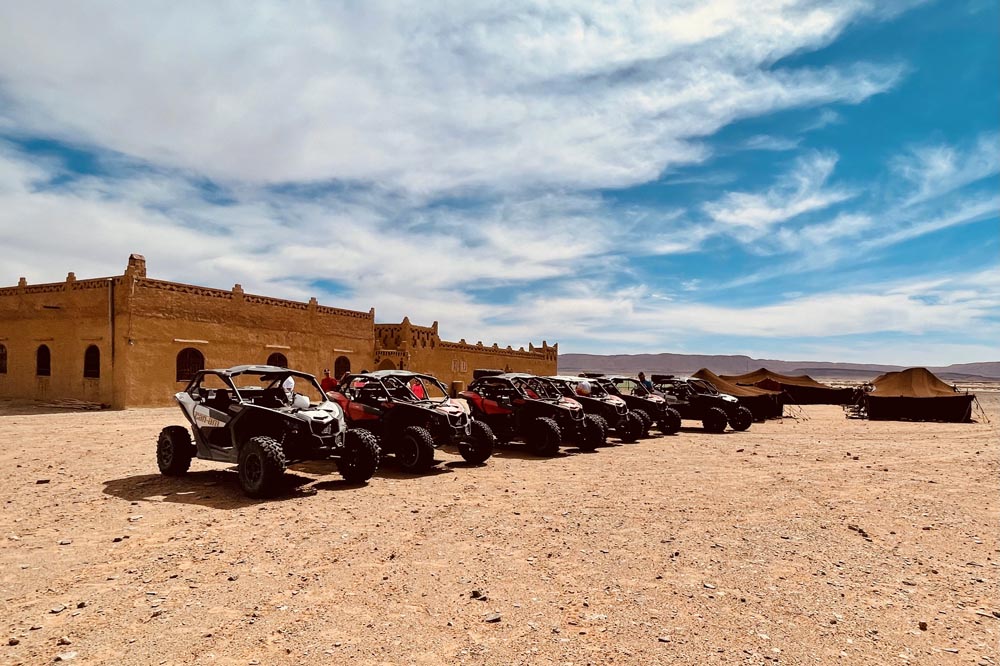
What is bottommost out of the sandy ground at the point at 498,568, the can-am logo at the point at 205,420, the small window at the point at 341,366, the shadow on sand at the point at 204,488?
the sandy ground at the point at 498,568

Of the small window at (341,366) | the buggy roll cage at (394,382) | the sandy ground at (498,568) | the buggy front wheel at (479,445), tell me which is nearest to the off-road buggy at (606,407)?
the buggy front wheel at (479,445)

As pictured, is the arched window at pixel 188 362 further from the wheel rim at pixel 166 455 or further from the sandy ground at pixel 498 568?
the wheel rim at pixel 166 455

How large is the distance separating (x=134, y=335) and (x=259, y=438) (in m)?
16.9

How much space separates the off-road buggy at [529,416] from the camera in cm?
1204

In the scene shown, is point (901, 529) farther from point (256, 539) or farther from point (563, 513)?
point (256, 539)

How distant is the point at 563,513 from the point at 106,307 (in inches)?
831

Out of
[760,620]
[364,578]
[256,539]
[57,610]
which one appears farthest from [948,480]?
[57,610]

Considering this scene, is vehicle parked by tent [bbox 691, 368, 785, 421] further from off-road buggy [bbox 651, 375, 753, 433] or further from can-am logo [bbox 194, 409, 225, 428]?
can-am logo [bbox 194, 409, 225, 428]

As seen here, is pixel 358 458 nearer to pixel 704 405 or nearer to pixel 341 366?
pixel 704 405

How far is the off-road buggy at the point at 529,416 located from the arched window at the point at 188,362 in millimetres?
14948

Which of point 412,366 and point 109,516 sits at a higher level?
point 412,366

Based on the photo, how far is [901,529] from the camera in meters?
6.33

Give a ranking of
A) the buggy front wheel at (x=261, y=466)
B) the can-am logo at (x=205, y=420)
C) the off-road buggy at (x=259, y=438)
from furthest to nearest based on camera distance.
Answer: the can-am logo at (x=205, y=420)
the off-road buggy at (x=259, y=438)
the buggy front wheel at (x=261, y=466)

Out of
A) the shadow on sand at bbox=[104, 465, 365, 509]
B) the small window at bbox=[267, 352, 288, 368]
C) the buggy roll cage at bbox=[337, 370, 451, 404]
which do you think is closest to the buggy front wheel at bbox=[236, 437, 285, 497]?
the shadow on sand at bbox=[104, 465, 365, 509]
